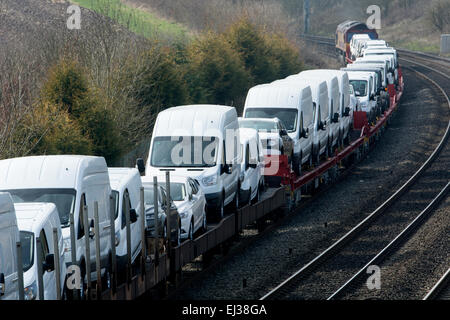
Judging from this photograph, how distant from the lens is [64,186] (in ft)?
41.0

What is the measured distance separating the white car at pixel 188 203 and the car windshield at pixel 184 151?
1093 millimetres

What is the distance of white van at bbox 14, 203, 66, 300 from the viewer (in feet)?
33.4

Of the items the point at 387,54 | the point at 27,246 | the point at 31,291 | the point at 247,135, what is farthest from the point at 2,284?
the point at 387,54

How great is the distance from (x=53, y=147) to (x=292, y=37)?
1695 inches

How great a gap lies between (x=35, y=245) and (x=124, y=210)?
3.58 m

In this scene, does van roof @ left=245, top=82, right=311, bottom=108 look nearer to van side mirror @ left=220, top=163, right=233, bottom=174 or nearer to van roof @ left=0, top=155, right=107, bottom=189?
van side mirror @ left=220, top=163, right=233, bottom=174

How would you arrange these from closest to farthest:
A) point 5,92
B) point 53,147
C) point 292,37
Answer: point 53,147, point 5,92, point 292,37

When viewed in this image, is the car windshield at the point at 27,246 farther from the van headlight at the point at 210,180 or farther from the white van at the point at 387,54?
the white van at the point at 387,54

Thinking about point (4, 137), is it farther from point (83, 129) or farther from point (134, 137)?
point (134, 137)

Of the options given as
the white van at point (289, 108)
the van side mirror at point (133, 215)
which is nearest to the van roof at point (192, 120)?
the van side mirror at point (133, 215)

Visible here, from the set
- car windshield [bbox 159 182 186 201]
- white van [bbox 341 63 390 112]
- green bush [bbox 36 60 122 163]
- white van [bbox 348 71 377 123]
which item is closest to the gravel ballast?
white van [bbox 341 63 390 112]

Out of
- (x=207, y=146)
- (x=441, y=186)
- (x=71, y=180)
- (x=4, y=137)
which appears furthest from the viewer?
(x=441, y=186)

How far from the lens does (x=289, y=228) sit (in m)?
21.7
